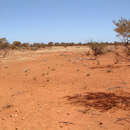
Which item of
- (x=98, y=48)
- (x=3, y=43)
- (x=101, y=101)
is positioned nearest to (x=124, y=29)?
(x=101, y=101)

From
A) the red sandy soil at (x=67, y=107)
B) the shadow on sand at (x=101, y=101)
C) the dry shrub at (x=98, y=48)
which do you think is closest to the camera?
the red sandy soil at (x=67, y=107)

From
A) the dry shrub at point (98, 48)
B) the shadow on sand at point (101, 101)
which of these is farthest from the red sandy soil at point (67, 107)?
the dry shrub at point (98, 48)

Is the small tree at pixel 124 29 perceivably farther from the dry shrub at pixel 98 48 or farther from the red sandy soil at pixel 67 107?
the dry shrub at pixel 98 48

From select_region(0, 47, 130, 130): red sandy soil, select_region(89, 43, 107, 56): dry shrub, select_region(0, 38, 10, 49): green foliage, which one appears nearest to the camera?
select_region(0, 47, 130, 130): red sandy soil

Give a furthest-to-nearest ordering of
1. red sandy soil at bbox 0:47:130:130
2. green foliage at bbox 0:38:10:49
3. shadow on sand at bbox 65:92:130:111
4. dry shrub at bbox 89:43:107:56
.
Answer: green foliage at bbox 0:38:10:49 → dry shrub at bbox 89:43:107:56 → shadow on sand at bbox 65:92:130:111 → red sandy soil at bbox 0:47:130:130

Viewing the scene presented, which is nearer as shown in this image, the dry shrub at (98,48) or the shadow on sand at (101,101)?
the shadow on sand at (101,101)

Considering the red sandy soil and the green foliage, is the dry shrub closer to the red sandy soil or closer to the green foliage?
the red sandy soil

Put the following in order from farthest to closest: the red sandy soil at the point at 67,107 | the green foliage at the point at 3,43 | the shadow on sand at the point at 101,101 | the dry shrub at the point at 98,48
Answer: the green foliage at the point at 3,43
the dry shrub at the point at 98,48
the shadow on sand at the point at 101,101
the red sandy soil at the point at 67,107

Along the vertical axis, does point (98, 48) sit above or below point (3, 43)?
below

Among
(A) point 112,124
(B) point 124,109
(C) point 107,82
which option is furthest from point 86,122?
(C) point 107,82

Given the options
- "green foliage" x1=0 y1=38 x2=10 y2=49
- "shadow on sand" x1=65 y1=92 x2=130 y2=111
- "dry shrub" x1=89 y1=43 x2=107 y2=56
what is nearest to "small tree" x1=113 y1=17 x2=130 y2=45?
"shadow on sand" x1=65 y1=92 x2=130 y2=111

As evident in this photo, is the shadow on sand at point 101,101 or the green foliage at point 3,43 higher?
the green foliage at point 3,43

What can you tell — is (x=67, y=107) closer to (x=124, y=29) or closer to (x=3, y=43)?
(x=124, y=29)

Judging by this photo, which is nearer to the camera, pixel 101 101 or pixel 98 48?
pixel 101 101
